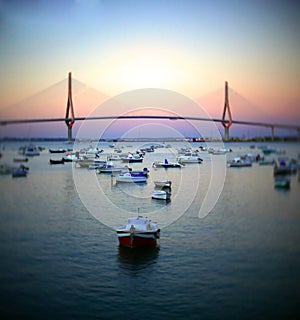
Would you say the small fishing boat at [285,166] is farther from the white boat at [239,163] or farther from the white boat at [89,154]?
the white boat at [89,154]

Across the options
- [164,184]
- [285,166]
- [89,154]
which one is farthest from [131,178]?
[89,154]

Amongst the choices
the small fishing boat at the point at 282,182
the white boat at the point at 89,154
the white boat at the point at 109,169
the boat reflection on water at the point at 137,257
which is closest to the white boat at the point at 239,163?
the white boat at the point at 109,169

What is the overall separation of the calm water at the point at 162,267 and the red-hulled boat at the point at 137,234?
0.16 meters

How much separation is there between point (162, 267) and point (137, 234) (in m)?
0.84

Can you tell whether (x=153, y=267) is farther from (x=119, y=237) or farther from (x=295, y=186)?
(x=295, y=186)

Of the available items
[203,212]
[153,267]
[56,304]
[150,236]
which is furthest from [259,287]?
[203,212]

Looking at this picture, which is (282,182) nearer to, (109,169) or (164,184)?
(164,184)

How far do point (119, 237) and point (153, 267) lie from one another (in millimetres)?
980

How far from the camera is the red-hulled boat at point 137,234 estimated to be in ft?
20.0

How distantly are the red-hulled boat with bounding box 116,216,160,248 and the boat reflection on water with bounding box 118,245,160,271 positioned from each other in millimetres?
78

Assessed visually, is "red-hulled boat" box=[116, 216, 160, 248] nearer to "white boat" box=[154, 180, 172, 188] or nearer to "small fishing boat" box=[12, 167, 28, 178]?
"white boat" box=[154, 180, 172, 188]

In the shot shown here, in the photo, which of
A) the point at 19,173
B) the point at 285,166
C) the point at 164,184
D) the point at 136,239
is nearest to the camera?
the point at 136,239

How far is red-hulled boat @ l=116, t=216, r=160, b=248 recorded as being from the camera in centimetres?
610

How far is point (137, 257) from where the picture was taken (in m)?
5.84
